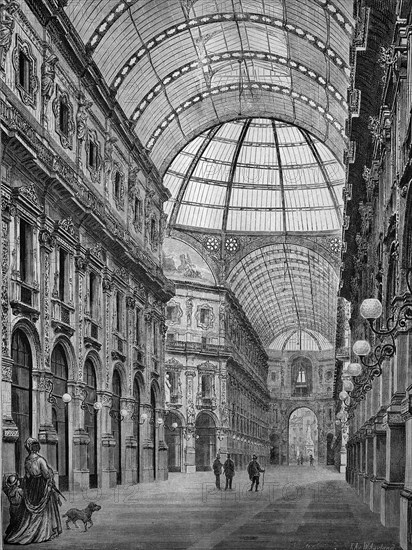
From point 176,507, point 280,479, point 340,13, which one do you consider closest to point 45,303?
point 176,507

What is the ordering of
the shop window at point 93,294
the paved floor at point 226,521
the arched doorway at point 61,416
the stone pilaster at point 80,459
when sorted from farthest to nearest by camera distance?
the shop window at point 93,294
the stone pilaster at point 80,459
the arched doorway at point 61,416
the paved floor at point 226,521

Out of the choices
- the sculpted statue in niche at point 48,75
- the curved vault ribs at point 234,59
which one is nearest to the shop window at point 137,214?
the curved vault ribs at point 234,59

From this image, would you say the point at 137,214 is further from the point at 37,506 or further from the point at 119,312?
the point at 37,506

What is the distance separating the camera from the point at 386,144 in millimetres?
23422

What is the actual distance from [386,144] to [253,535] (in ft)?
31.5

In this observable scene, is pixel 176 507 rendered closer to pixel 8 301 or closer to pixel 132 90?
pixel 8 301

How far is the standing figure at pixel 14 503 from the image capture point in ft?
61.3

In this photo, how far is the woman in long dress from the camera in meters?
18.7

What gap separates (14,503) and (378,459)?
10113mm

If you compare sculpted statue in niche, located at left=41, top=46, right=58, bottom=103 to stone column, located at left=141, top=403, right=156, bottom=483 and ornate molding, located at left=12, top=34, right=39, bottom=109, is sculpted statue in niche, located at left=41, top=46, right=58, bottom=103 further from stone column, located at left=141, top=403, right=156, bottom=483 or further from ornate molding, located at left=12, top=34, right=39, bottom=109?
stone column, located at left=141, top=403, right=156, bottom=483

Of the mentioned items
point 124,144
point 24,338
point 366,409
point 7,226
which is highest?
point 124,144

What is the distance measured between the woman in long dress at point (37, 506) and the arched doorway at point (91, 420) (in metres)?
17.3

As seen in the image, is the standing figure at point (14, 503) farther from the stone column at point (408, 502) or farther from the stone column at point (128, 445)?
the stone column at point (128, 445)

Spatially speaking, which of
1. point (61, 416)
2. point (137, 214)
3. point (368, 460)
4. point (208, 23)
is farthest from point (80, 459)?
point (208, 23)
